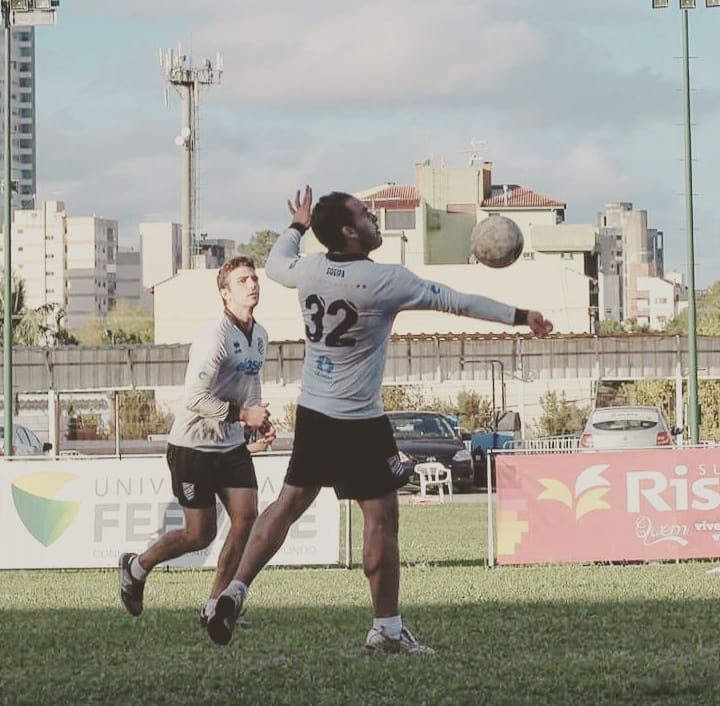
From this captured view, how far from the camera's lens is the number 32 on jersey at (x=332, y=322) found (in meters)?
8.33

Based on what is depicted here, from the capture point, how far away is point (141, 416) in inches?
2817

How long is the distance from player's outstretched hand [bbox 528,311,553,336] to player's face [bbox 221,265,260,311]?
261cm

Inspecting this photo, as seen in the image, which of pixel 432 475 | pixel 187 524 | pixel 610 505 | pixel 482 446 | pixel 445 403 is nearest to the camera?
pixel 187 524

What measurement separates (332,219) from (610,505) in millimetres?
7832

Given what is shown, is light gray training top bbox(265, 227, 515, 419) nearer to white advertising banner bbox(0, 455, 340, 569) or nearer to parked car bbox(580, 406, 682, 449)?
white advertising banner bbox(0, 455, 340, 569)

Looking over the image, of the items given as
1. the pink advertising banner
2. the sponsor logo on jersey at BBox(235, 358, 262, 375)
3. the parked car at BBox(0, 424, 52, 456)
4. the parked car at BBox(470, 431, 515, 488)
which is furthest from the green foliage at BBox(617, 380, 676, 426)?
the sponsor logo on jersey at BBox(235, 358, 262, 375)

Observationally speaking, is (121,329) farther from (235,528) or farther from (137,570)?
(235,528)

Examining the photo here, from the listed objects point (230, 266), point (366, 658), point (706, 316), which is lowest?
point (366, 658)

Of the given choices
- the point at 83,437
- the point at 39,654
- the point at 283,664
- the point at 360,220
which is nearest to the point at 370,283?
the point at 360,220

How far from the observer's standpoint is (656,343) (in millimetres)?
50500

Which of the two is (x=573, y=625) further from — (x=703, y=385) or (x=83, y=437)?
(x=83, y=437)

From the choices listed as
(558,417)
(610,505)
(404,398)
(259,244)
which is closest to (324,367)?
(610,505)

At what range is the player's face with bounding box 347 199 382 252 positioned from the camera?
847cm

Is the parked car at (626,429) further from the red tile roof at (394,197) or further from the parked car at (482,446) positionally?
the red tile roof at (394,197)
